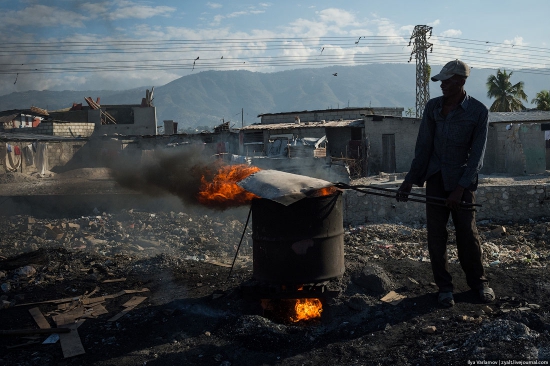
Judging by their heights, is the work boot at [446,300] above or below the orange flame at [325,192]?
below

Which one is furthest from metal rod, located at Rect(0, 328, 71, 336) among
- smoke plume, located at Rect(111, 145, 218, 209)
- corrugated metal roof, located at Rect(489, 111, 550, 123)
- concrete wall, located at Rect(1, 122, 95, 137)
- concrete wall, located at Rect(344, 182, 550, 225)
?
concrete wall, located at Rect(1, 122, 95, 137)

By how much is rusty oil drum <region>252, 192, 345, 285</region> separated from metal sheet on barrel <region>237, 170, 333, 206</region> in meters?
0.14

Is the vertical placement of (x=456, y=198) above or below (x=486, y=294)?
above

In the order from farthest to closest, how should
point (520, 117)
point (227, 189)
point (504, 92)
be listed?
point (504, 92)
point (520, 117)
point (227, 189)

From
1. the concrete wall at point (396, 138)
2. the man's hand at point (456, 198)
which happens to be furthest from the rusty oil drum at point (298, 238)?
the concrete wall at point (396, 138)

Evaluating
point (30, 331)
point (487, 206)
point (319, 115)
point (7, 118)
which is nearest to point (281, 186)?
point (30, 331)

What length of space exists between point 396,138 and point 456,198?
2181cm

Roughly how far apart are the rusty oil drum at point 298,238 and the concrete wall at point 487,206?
19.5ft

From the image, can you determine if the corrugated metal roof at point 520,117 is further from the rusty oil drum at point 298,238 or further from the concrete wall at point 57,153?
the concrete wall at point 57,153

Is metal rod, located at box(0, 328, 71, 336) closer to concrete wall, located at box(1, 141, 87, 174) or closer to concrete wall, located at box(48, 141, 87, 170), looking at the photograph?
concrete wall, located at box(1, 141, 87, 174)

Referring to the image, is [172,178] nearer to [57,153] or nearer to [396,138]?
[396,138]

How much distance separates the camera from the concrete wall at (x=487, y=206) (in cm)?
1072

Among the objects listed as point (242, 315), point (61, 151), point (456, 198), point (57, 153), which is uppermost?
point (61, 151)

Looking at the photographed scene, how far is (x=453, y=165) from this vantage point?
4652 millimetres
